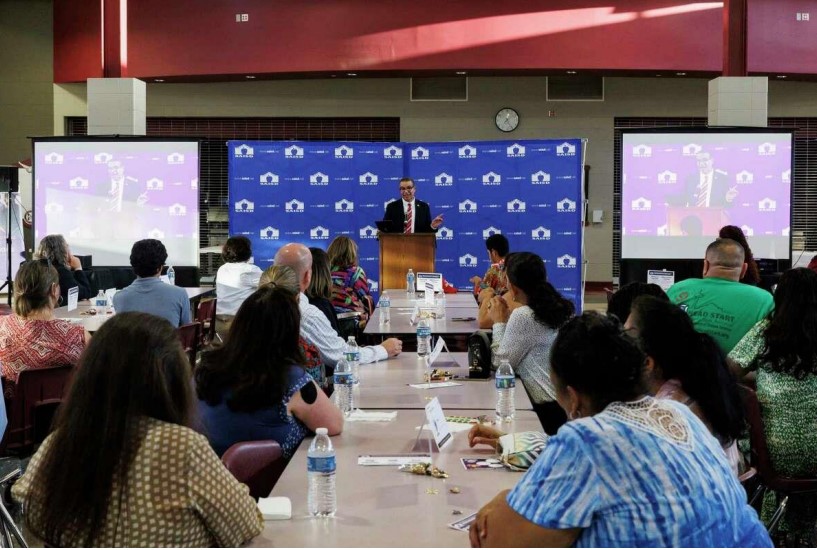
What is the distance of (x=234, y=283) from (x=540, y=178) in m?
4.98

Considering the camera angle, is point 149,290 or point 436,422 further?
point 149,290

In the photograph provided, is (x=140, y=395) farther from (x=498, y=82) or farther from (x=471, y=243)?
(x=498, y=82)

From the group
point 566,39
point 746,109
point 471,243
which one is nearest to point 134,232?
point 471,243

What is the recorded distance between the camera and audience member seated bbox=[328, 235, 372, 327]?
25.0ft

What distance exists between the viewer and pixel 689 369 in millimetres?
2811

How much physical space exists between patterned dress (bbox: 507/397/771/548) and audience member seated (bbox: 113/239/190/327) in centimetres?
482

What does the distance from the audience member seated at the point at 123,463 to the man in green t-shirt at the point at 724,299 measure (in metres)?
3.22

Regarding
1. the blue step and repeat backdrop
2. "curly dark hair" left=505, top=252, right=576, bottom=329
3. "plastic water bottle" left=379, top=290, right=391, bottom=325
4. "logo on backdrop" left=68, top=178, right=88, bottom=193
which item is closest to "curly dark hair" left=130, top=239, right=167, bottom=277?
"plastic water bottle" left=379, top=290, right=391, bottom=325

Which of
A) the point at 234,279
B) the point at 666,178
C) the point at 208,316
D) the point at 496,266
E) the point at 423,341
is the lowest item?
the point at 208,316

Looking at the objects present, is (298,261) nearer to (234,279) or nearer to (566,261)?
(234,279)

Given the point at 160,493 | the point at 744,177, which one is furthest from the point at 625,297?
the point at 744,177

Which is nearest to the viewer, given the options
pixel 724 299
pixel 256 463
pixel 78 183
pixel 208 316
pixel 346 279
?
pixel 256 463

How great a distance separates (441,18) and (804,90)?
6575 mm

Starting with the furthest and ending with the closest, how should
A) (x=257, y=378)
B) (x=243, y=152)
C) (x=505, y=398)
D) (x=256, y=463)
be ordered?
1. (x=243, y=152)
2. (x=505, y=398)
3. (x=257, y=378)
4. (x=256, y=463)
